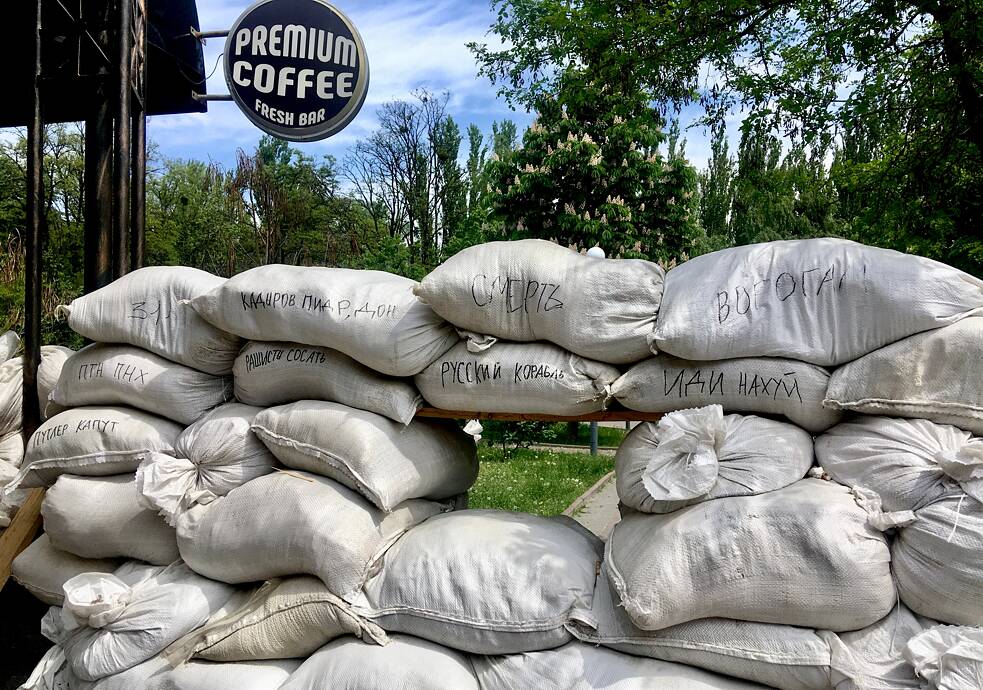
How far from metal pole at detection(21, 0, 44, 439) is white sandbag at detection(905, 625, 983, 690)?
373 centimetres

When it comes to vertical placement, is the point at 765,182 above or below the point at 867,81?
below

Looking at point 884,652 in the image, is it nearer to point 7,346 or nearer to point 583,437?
point 7,346

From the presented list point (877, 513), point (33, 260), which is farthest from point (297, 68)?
point (877, 513)

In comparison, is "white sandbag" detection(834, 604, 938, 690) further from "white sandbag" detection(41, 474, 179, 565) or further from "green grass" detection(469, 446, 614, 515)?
"green grass" detection(469, 446, 614, 515)

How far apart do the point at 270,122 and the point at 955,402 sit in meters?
4.35

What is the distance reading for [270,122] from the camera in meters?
4.88

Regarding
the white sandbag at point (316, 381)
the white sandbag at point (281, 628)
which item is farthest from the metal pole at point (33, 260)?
the white sandbag at point (281, 628)

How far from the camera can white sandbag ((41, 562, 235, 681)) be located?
244 centimetres

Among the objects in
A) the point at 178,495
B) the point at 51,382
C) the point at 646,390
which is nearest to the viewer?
the point at 646,390

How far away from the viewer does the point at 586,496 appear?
600 centimetres

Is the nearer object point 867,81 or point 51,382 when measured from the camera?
point 51,382

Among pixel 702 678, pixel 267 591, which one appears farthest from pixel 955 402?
pixel 267 591

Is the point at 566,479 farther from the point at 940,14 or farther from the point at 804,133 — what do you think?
the point at 940,14

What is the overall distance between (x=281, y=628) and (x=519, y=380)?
1100 mm
